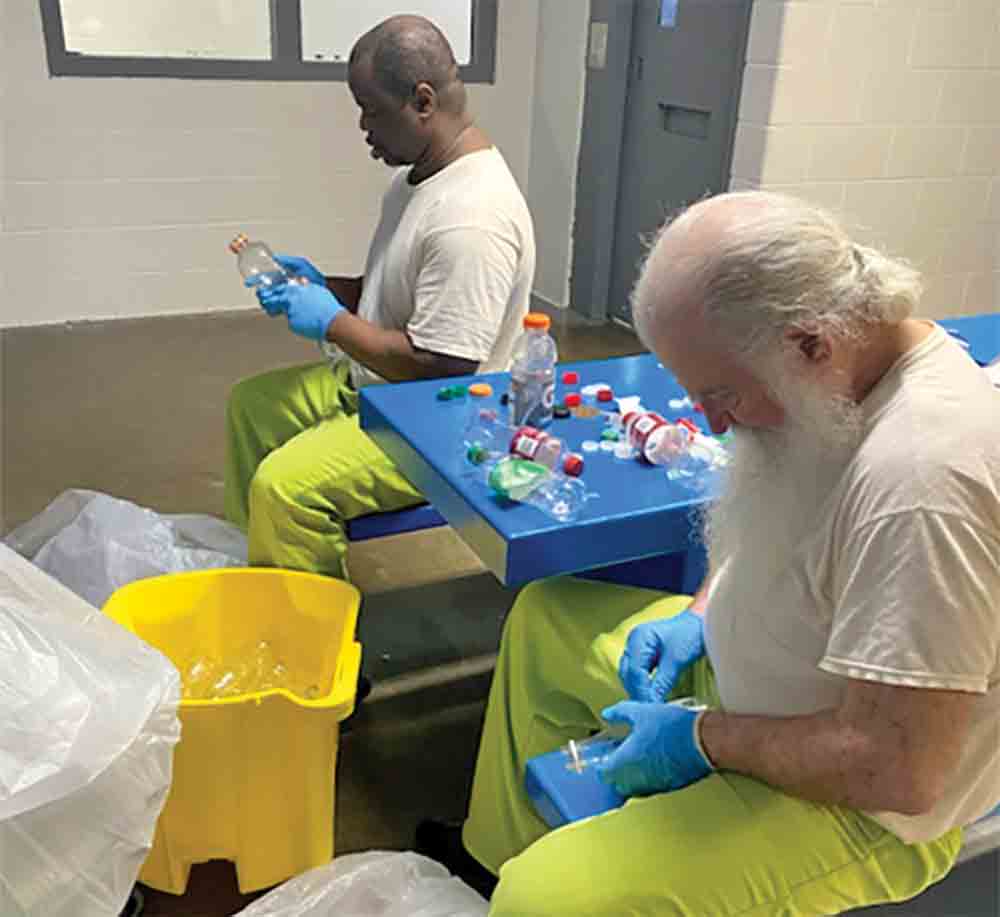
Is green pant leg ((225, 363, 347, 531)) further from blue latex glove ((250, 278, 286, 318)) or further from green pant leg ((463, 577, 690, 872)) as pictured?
green pant leg ((463, 577, 690, 872))

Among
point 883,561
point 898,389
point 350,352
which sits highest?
point 898,389

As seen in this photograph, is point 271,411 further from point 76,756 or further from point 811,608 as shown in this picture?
point 811,608

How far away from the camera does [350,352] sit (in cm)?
205

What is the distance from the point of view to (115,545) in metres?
2.22

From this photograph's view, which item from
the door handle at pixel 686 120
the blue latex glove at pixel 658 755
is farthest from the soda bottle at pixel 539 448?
the door handle at pixel 686 120

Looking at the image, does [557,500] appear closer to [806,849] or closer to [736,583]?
[736,583]

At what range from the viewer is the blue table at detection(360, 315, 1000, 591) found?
4.56ft

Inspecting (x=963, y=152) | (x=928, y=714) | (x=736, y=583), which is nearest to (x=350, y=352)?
(x=736, y=583)

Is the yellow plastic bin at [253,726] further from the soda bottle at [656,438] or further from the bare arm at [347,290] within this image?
the bare arm at [347,290]

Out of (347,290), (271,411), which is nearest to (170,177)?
(347,290)

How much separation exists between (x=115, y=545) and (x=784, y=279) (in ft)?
5.49

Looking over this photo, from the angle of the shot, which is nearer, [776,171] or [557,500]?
[557,500]

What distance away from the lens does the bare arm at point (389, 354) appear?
6.41ft

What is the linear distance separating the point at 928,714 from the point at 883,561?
151 mm
